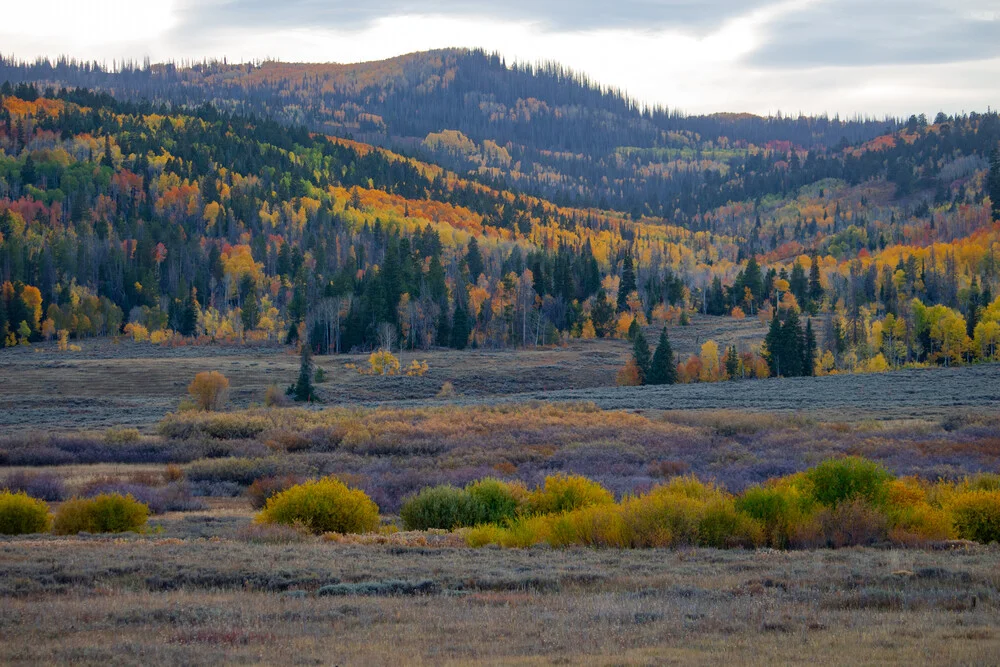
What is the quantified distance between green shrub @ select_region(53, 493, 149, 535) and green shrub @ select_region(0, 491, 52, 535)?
1.63 feet

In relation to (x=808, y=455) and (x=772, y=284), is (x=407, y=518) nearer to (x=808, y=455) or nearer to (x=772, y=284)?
(x=808, y=455)

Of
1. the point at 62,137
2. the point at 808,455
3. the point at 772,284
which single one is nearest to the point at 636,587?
the point at 808,455

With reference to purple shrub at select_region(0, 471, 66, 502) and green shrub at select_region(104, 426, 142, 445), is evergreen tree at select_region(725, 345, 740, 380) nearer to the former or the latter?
green shrub at select_region(104, 426, 142, 445)

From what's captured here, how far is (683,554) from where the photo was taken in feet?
55.5

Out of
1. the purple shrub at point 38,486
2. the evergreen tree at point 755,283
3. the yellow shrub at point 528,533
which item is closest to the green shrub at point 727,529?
the yellow shrub at point 528,533

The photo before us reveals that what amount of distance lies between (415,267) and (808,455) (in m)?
87.2

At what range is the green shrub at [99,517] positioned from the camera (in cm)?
2175

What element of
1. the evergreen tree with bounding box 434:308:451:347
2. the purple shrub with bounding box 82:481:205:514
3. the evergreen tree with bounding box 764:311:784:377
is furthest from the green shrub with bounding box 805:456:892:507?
the evergreen tree with bounding box 434:308:451:347

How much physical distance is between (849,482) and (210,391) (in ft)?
163

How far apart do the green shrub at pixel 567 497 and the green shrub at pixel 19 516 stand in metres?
10.9

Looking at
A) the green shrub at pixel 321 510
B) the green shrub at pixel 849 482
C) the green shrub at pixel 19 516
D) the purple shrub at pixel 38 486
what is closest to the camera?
the green shrub at pixel 849 482

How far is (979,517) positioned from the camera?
19250mm

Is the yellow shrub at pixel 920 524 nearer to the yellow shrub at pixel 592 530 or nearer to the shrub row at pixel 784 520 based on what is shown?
the shrub row at pixel 784 520

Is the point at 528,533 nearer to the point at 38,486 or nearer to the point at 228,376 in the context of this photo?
the point at 38,486
